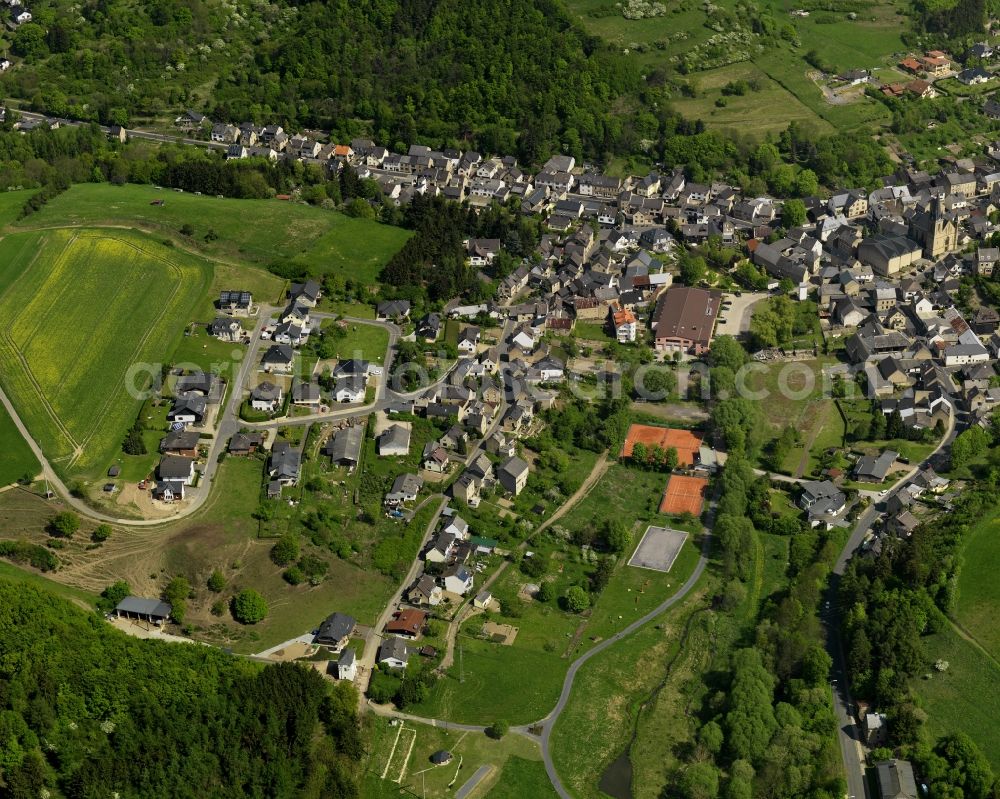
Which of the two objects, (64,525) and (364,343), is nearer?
(64,525)

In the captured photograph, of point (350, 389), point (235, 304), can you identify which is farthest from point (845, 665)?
point (235, 304)

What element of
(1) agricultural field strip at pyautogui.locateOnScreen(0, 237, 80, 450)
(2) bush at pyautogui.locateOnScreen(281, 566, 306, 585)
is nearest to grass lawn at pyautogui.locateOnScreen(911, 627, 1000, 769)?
(2) bush at pyautogui.locateOnScreen(281, 566, 306, 585)

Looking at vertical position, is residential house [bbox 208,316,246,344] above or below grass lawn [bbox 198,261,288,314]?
above

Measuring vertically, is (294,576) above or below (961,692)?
above

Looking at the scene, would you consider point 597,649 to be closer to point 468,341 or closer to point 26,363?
point 468,341

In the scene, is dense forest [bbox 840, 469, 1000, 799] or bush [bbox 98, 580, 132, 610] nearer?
dense forest [bbox 840, 469, 1000, 799]

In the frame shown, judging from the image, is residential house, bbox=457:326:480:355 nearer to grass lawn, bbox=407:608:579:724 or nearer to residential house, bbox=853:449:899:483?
grass lawn, bbox=407:608:579:724

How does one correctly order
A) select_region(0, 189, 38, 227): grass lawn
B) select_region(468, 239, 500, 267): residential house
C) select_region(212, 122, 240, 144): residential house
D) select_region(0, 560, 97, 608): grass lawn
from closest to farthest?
1. select_region(0, 560, 97, 608): grass lawn
2. select_region(0, 189, 38, 227): grass lawn
3. select_region(468, 239, 500, 267): residential house
4. select_region(212, 122, 240, 144): residential house
